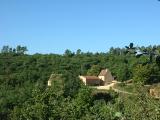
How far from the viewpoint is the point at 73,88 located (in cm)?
6384

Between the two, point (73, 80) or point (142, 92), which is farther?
point (73, 80)

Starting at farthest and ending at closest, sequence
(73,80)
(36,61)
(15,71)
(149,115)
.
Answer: (36,61), (15,71), (73,80), (149,115)

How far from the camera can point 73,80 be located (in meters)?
68.4

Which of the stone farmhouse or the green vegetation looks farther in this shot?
the stone farmhouse

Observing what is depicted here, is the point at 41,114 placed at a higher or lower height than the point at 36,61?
lower

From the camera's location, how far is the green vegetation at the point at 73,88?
1071 centimetres

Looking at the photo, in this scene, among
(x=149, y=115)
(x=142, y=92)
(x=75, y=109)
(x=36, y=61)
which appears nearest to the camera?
(x=149, y=115)

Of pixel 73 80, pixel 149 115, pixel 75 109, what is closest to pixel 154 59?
pixel 149 115

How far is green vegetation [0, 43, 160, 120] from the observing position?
1071cm

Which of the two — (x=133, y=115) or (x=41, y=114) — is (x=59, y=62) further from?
(x=133, y=115)

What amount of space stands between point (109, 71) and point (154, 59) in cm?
7866

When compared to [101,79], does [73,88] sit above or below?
below

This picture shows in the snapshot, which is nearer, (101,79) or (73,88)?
(73,88)

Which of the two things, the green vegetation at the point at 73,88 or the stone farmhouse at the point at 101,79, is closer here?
the green vegetation at the point at 73,88
